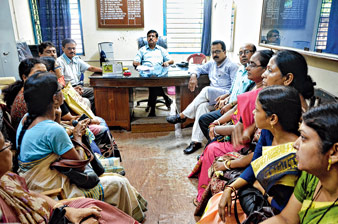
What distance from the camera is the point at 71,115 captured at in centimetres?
251

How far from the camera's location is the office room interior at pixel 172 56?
1.97 metres

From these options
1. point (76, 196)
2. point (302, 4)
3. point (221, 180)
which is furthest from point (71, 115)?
point (302, 4)

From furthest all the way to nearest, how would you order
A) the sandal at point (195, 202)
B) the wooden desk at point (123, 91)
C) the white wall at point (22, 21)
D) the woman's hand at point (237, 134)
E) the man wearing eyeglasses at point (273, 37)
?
the white wall at point (22, 21), the wooden desk at point (123, 91), the man wearing eyeglasses at point (273, 37), the sandal at point (195, 202), the woman's hand at point (237, 134)

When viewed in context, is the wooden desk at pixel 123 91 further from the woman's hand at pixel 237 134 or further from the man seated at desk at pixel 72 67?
the woman's hand at pixel 237 134

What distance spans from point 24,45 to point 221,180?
3.99 meters

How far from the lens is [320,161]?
0.84 meters

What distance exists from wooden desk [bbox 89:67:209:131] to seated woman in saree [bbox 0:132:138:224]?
7.08 feet

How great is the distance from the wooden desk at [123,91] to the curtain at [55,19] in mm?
2436

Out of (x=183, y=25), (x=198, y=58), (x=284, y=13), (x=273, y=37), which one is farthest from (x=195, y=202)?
(x=183, y=25)

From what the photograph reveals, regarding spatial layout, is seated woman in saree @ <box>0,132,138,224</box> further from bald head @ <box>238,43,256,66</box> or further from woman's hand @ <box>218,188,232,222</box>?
bald head @ <box>238,43,256,66</box>

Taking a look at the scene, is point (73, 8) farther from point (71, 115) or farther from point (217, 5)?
point (71, 115)

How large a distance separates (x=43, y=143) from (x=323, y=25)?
1.94 metres

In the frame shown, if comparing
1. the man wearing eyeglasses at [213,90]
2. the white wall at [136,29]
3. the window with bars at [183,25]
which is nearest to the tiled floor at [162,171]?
the man wearing eyeglasses at [213,90]

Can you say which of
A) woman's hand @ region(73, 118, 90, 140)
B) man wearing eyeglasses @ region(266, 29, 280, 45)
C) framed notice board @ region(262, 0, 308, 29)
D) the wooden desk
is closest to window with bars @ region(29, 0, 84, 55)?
the wooden desk
